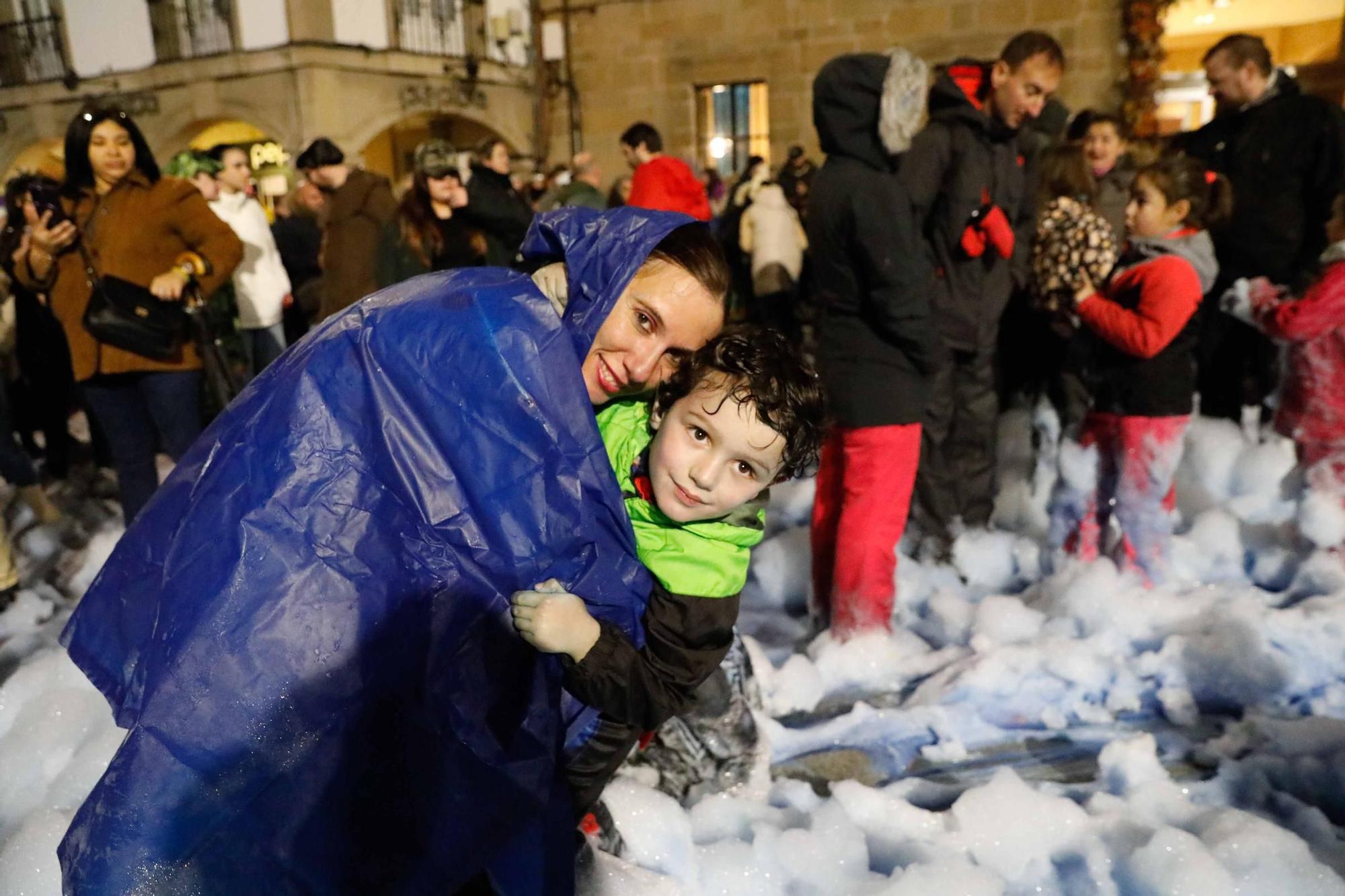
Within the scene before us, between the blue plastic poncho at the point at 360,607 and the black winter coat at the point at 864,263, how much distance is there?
5.65ft

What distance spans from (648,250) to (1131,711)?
2227mm

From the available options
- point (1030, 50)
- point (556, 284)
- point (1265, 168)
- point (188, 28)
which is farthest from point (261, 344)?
point (188, 28)

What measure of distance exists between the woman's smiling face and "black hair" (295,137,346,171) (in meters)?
4.36

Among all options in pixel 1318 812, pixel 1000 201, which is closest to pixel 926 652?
pixel 1318 812

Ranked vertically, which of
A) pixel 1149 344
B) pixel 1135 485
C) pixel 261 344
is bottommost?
pixel 1135 485

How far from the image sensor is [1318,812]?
2234 millimetres

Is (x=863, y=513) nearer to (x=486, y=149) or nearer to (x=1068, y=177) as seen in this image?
(x=1068, y=177)

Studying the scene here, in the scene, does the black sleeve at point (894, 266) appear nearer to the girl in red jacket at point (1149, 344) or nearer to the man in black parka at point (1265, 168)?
the girl in red jacket at point (1149, 344)

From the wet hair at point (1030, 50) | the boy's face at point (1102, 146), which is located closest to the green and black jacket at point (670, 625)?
the wet hair at point (1030, 50)

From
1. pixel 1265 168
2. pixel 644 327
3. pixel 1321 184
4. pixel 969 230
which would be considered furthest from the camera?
pixel 1265 168

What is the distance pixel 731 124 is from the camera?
1355cm

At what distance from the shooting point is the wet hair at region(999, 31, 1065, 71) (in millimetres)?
3012

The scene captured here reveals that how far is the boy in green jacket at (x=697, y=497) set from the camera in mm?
1444

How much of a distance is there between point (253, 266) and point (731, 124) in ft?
31.6
